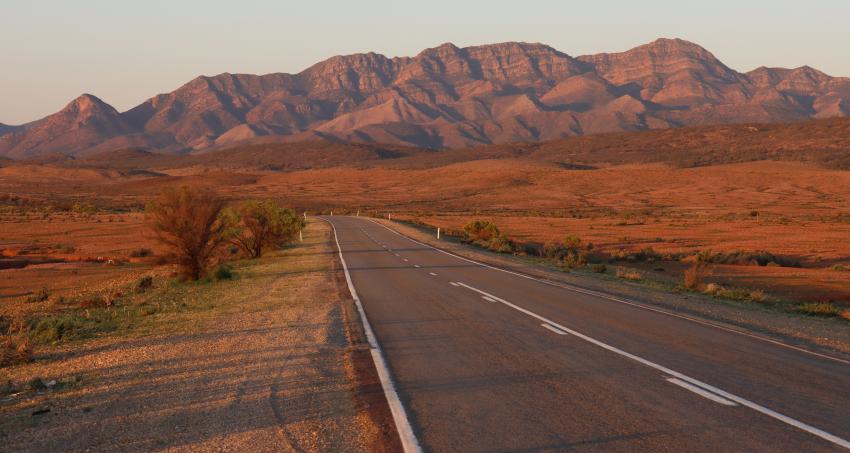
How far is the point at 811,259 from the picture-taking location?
1449 inches

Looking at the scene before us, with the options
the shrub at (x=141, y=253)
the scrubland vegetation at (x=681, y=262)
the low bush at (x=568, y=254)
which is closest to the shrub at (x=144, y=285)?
the scrubland vegetation at (x=681, y=262)

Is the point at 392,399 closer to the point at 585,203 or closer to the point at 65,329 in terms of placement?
the point at 65,329

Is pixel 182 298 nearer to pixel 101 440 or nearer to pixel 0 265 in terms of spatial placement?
pixel 101 440

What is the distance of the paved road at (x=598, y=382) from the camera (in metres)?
6.71

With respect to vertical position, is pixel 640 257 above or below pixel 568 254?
below

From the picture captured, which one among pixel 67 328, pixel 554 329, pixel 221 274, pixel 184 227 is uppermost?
pixel 184 227

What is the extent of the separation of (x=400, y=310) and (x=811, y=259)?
2982 cm

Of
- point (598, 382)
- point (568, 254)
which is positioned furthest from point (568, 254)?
point (598, 382)

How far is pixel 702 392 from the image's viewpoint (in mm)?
8289

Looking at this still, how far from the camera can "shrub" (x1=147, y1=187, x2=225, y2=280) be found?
25344 mm

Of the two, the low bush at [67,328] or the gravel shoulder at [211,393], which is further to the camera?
the low bush at [67,328]

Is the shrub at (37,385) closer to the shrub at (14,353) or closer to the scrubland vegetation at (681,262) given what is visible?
the shrub at (14,353)

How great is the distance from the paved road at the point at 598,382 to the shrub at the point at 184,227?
11864mm

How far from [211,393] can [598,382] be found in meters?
4.69
